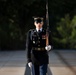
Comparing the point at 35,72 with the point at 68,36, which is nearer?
the point at 35,72

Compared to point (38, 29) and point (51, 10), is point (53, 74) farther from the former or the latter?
point (51, 10)

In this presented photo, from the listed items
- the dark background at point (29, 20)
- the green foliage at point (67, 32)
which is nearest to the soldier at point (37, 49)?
the dark background at point (29, 20)

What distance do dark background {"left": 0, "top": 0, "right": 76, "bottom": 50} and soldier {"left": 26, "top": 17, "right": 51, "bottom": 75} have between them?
1925cm

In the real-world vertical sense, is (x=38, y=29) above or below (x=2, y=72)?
above

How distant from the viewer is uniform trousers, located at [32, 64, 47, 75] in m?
6.66

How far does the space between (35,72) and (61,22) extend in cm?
2832

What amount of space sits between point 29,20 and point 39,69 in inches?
980

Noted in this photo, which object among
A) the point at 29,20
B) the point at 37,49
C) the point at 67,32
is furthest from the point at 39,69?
the point at 67,32

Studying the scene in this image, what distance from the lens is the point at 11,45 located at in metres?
26.9

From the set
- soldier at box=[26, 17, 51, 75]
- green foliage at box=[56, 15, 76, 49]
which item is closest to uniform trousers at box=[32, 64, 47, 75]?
soldier at box=[26, 17, 51, 75]

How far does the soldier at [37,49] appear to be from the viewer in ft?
21.8

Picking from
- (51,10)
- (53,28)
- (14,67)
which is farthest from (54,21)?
(14,67)

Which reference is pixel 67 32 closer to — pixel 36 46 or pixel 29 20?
pixel 29 20

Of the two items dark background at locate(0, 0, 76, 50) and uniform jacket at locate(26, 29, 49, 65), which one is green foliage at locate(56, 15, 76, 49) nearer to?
dark background at locate(0, 0, 76, 50)
